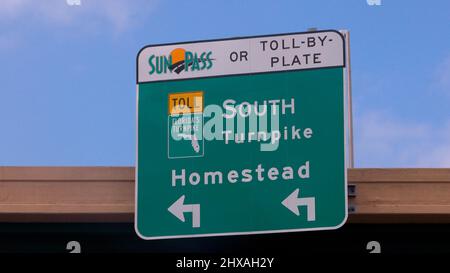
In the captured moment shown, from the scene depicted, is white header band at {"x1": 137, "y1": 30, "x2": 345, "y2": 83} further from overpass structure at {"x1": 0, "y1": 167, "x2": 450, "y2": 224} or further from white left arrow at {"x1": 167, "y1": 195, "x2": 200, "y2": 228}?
white left arrow at {"x1": 167, "y1": 195, "x2": 200, "y2": 228}

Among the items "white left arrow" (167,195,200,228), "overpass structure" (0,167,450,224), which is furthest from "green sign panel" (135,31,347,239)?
"overpass structure" (0,167,450,224)

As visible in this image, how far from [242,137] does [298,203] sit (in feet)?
3.50

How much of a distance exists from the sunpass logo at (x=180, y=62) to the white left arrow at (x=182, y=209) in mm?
1573

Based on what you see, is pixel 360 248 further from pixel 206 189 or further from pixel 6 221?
pixel 6 221

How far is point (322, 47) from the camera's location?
12375 millimetres

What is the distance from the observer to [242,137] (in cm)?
1255

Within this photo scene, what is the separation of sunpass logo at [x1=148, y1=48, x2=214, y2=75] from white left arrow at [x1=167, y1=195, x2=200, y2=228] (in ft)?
5.16

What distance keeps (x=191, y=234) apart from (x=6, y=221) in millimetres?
2939

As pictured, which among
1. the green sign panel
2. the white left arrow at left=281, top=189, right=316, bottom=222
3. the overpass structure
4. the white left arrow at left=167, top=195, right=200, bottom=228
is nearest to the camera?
the white left arrow at left=281, top=189, right=316, bottom=222

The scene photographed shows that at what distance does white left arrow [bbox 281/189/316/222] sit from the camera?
39.5 ft

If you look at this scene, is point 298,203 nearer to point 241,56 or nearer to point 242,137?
point 242,137

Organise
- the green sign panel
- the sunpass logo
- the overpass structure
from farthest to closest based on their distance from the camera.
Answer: the overpass structure < the sunpass logo < the green sign panel

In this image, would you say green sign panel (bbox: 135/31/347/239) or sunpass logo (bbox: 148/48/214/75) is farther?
sunpass logo (bbox: 148/48/214/75)
